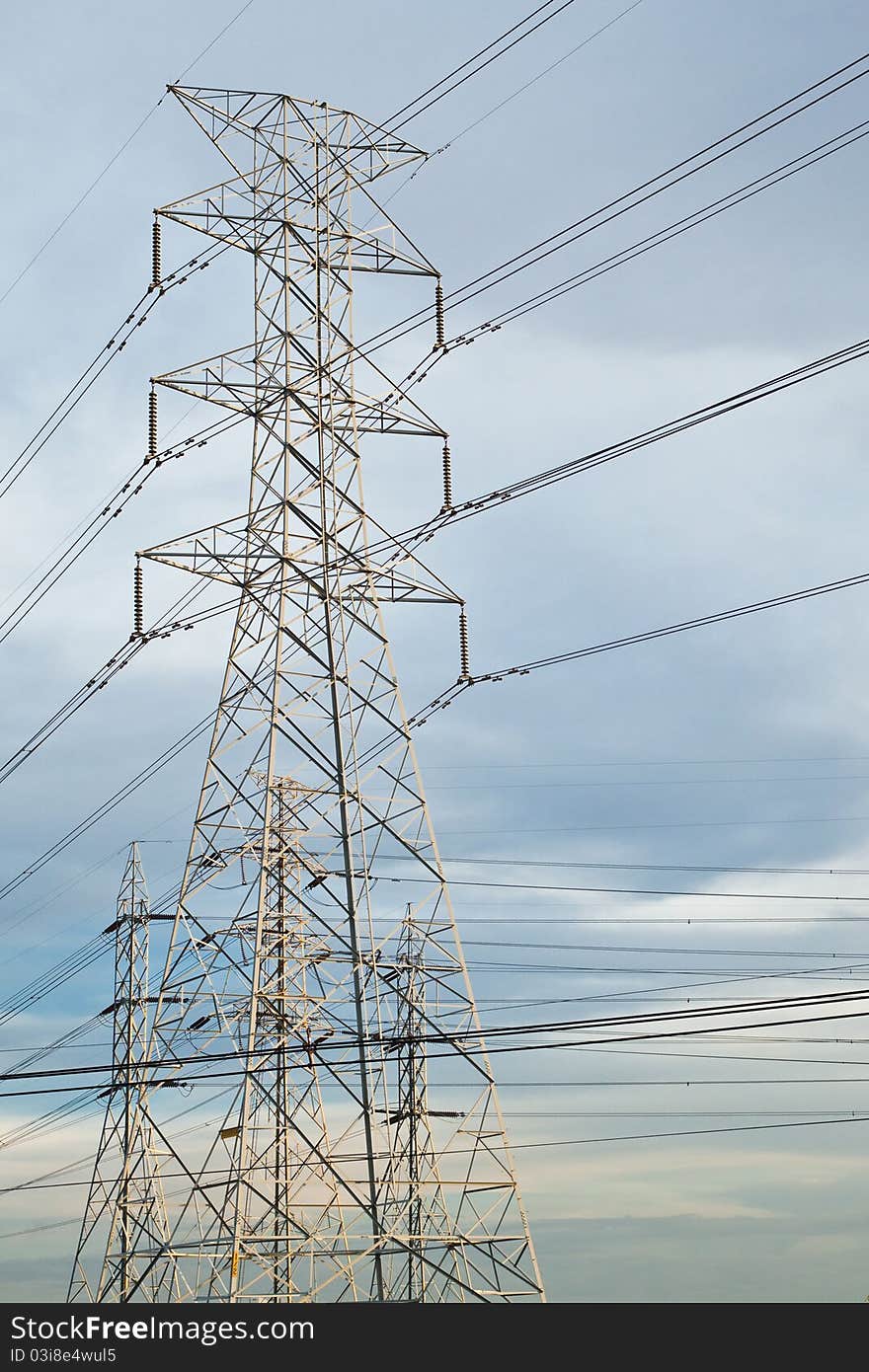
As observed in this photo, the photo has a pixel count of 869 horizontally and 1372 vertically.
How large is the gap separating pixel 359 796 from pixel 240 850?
266 centimetres

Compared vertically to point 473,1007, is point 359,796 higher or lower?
higher

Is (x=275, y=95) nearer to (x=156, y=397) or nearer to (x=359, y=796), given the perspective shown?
(x=156, y=397)

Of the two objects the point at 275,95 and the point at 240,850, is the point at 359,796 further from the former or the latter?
the point at 275,95

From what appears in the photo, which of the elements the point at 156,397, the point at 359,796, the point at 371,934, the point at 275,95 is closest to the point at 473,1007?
the point at 371,934

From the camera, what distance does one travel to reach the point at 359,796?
1107 inches

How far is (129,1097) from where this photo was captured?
42.6m

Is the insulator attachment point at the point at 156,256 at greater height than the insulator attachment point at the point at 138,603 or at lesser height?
greater

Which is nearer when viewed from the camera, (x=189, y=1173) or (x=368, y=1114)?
(x=368, y=1114)

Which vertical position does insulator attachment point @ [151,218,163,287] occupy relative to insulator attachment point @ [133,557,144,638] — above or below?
above

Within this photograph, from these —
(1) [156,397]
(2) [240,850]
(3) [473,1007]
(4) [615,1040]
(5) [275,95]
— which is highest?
(5) [275,95]
